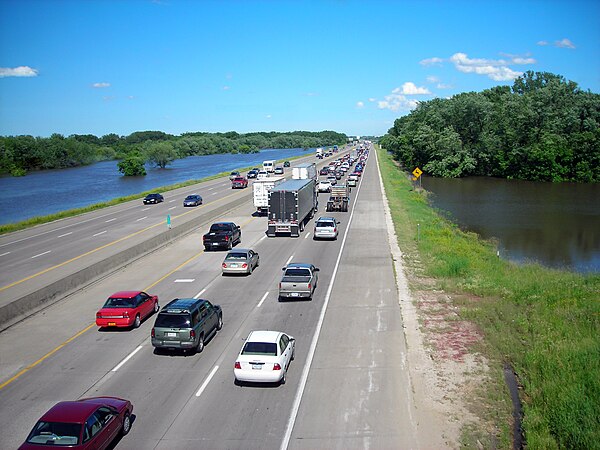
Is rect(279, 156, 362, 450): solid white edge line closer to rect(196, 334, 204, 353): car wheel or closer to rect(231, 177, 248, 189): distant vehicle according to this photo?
rect(196, 334, 204, 353): car wheel

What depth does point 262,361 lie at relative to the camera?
1510 cm

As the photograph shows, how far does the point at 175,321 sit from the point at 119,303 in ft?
14.3

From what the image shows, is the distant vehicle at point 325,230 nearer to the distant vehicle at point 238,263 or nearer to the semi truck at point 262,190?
the distant vehicle at point 238,263

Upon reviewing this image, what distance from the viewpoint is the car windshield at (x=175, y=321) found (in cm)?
1761

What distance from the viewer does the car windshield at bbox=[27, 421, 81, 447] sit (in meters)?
10.8

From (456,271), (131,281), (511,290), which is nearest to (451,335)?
(511,290)

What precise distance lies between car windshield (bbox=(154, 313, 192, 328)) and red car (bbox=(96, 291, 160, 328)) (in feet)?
10.6

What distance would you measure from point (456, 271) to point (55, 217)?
4195 centimetres

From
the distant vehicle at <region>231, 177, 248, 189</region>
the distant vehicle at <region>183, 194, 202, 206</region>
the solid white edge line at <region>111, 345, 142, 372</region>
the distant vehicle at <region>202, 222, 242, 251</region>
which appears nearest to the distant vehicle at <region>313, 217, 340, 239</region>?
the distant vehicle at <region>202, 222, 242, 251</region>

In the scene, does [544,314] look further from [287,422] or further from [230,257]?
[230,257]

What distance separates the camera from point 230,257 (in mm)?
28859

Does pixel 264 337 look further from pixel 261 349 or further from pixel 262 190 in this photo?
pixel 262 190

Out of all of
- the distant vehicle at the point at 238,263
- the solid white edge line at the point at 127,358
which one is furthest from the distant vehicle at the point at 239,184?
the solid white edge line at the point at 127,358

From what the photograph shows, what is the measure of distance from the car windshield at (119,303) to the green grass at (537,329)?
13.4 m
